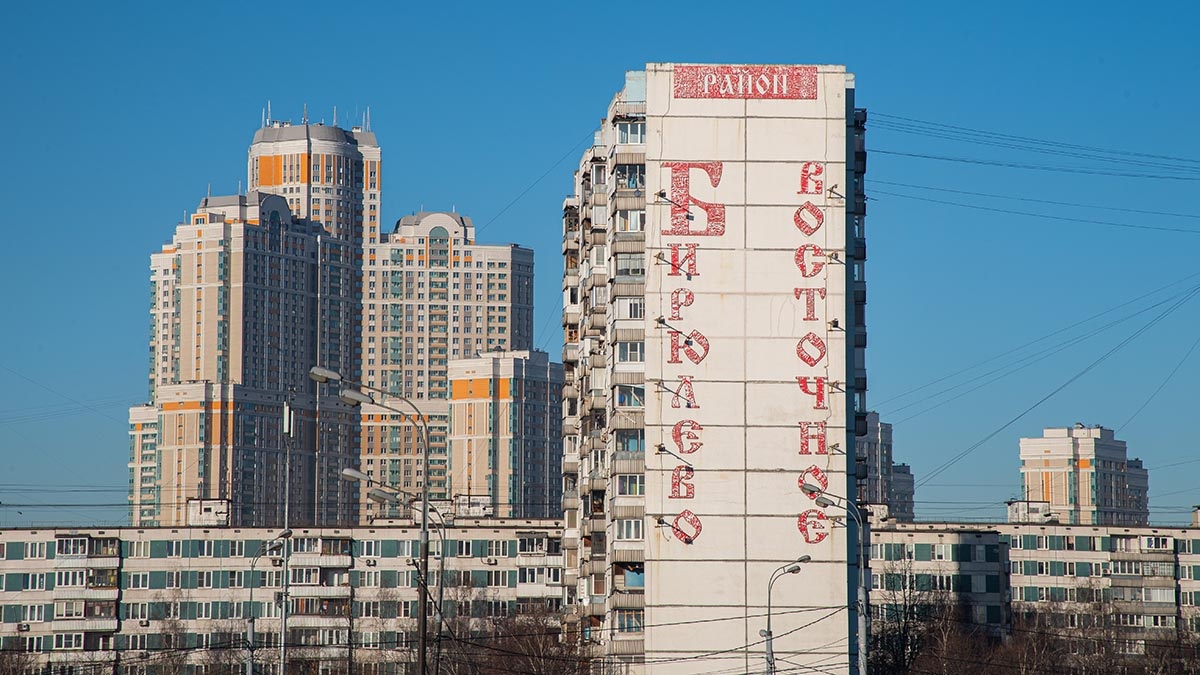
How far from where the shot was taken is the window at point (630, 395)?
89.3m

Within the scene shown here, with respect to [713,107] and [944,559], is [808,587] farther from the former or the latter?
[944,559]

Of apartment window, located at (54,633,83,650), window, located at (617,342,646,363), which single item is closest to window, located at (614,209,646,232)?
window, located at (617,342,646,363)

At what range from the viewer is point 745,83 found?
3497 inches

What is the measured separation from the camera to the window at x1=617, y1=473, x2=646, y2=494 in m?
88.4

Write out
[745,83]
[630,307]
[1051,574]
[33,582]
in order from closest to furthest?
[745,83], [630,307], [33,582], [1051,574]

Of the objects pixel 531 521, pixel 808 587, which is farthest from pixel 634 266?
pixel 531 521

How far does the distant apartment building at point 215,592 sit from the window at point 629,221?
43.3m

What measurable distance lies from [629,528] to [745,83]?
2081 cm

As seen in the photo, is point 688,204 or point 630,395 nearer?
point 688,204

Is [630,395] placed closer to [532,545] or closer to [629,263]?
[629,263]

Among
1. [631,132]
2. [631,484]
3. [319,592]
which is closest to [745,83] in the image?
[631,132]

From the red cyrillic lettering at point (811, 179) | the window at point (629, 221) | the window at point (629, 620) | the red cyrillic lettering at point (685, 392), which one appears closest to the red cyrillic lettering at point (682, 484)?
the red cyrillic lettering at point (685, 392)

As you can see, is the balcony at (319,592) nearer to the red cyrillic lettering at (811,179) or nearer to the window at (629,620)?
the window at (629,620)

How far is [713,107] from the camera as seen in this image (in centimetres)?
8894
